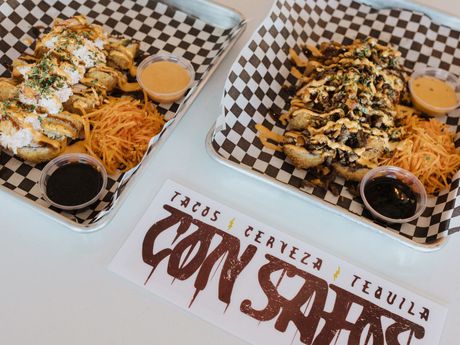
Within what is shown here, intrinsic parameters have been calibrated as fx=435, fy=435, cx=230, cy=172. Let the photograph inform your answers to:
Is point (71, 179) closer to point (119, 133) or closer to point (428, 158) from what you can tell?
point (119, 133)

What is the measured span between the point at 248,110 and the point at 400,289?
101cm

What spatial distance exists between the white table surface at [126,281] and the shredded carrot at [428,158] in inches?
11.1

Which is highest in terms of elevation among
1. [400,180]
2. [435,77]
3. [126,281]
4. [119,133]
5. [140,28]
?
[435,77]

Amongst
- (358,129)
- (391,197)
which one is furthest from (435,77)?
(391,197)

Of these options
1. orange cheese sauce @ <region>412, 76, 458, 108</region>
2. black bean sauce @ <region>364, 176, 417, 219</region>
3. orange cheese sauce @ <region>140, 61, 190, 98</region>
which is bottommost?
black bean sauce @ <region>364, 176, 417, 219</region>

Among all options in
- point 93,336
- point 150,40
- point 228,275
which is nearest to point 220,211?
point 228,275

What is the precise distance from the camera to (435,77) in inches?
91.0

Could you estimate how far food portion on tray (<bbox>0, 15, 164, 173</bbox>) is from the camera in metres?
1.85

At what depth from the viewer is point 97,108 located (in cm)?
201

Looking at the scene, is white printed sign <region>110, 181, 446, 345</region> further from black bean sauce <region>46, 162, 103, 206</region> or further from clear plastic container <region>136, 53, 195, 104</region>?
clear plastic container <region>136, 53, 195, 104</region>

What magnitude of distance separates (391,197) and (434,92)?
74 cm

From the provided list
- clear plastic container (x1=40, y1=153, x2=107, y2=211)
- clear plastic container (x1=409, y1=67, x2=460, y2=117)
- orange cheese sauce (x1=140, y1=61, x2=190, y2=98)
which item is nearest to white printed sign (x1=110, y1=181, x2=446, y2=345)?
clear plastic container (x1=40, y1=153, x2=107, y2=211)

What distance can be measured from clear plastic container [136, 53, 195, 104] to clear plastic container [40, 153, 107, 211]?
470 millimetres

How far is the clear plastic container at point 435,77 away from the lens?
216 centimetres
